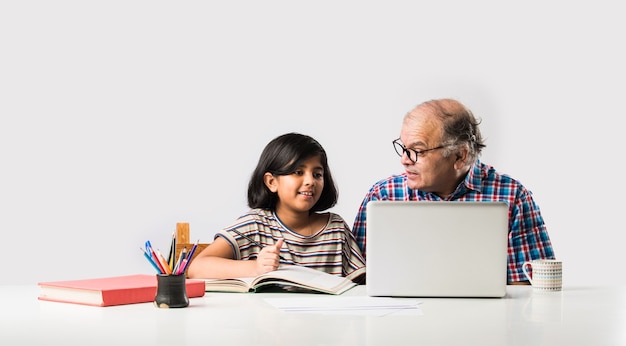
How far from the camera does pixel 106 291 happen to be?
5.03 ft

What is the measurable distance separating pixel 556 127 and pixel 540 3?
64 cm

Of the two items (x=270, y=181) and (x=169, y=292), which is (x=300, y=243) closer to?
(x=270, y=181)

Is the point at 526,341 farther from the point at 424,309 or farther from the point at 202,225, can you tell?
the point at 202,225

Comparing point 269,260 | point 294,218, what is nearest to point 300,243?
point 294,218

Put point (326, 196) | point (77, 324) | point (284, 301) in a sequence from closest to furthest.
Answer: point (77, 324)
point (284, 301)
point (326, 196)

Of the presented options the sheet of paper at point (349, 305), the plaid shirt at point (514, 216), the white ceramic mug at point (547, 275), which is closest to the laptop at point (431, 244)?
the sheet of paper at point (349, 305)

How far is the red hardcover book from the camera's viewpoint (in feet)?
5.06

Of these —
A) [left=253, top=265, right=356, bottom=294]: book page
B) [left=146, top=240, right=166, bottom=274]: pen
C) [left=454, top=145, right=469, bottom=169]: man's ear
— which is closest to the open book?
[left=253, top=265, right=356, bottom=294]: book page

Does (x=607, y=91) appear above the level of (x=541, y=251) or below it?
above

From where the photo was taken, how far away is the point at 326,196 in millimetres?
2637

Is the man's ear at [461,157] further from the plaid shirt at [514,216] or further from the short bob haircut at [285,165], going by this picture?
the short bob haircut at [285,165]

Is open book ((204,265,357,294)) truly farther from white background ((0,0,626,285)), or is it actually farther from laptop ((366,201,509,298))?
white background ((0,0,626,285))

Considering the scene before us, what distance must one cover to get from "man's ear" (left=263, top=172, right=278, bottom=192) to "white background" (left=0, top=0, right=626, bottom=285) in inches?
53.5

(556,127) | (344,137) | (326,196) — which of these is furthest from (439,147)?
(556,127)
